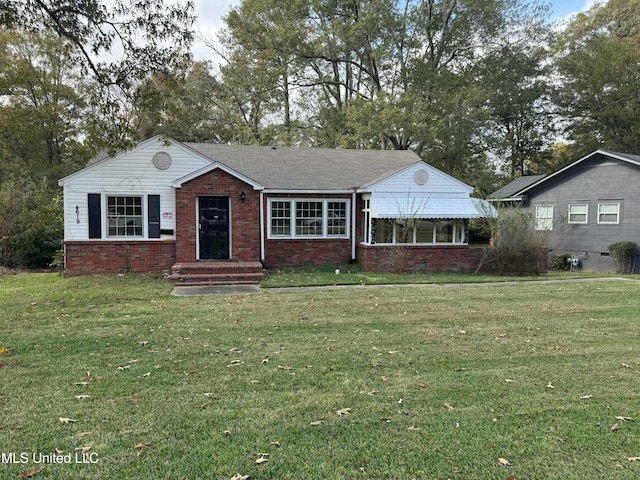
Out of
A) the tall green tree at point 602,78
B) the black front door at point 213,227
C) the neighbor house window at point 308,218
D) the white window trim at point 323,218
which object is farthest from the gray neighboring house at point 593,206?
the tall green tree at point 602,78

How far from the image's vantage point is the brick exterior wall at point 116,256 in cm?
1318

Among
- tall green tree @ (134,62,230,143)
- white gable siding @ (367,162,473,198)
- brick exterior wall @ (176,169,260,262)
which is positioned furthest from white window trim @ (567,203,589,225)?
tall green tree @ (134,62,230,143)

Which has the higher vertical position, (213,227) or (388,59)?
(388,59)

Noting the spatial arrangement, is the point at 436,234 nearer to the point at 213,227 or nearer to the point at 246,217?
the point at 246,217

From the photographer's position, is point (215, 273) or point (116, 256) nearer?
point (215, 273)

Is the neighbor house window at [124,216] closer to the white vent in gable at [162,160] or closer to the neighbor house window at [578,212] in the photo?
the white vent in gable at [162,160]

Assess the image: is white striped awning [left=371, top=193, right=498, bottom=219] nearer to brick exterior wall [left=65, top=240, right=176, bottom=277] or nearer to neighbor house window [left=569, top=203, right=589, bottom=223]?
brick exterior wall [left=65, top=240, right=176, bottom=277]

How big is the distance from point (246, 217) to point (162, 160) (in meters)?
3.12

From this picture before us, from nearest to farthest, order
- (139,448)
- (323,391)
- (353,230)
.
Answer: (139,448)
(323,391)
(353,230)

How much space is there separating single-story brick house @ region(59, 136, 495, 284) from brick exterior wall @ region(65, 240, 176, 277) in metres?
0.03

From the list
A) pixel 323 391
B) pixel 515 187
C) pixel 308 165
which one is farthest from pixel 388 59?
pixel 323 391

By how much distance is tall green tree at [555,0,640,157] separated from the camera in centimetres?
2848

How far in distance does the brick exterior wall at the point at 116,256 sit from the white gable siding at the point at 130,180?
1.09 feet

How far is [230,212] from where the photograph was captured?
13930 millimetres
